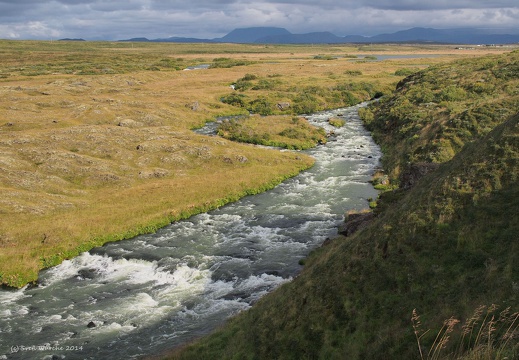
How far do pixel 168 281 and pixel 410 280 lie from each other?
22075 mm

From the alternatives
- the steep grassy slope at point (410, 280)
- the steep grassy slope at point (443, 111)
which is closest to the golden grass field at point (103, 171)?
the steep grassy slope at point (443, 111)

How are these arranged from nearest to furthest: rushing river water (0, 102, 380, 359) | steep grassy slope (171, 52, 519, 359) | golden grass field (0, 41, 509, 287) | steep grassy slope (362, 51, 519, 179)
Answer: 1. steep grassy slope (171, 52, 519, 359)
2. rushing river water (0, 102, 380, 359)
3. golden grass field (0, 41, 509, 287)
4. steep grassy slope (362, 51, 519, 179)

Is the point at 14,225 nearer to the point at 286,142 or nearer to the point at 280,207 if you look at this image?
the point at 280,207

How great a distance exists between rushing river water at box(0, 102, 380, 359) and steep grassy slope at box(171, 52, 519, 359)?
207 inches

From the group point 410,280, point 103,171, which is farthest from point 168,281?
point 103,171

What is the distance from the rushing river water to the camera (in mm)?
26859

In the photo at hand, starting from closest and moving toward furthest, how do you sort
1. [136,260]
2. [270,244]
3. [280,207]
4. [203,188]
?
[136,260], [270,244], [280,207], [203,188]

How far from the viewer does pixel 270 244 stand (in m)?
40.0

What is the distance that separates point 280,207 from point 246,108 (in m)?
70.0

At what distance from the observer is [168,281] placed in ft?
111

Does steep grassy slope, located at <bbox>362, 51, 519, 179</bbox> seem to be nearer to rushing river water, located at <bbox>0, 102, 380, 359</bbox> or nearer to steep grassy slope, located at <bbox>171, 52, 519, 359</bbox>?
rushing river water, located at <bbox>0, 102, 380, 359</bbox>

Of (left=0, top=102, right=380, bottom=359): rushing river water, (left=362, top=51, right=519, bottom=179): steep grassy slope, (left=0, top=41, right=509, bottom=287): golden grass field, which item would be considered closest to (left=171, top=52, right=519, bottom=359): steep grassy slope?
(left=0, top=102, right=380, bottom=359): rushing river water

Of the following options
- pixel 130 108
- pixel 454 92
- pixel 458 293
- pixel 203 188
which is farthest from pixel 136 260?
pixel 454 92

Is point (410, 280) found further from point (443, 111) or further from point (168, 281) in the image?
point (443, 111)
